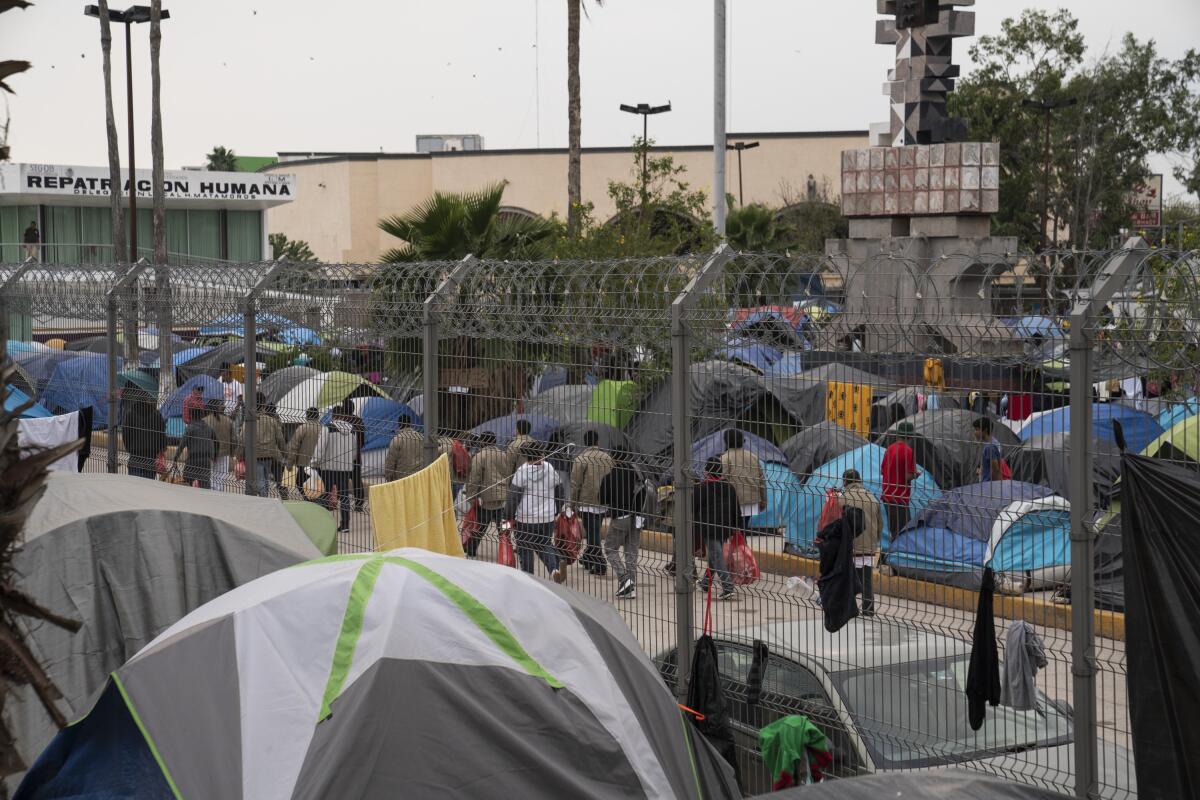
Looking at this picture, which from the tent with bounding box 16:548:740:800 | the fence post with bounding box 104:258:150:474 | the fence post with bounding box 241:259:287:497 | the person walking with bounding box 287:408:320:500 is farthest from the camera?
the fence post with bounding box 104:258:150:474

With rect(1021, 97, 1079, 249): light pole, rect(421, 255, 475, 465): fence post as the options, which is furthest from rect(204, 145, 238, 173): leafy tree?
rect(421, 255, 475, 465): fence post

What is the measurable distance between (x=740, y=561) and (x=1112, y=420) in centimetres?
195

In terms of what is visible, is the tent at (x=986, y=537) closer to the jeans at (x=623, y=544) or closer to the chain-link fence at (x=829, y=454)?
the chain-link fence at (x=829, y=454)

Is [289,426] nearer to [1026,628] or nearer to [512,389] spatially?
[512,389]

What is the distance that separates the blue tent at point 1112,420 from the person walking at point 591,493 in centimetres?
233

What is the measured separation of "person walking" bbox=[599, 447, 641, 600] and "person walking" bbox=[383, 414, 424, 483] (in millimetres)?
1850

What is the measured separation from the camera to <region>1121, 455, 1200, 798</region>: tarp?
4.87 meters

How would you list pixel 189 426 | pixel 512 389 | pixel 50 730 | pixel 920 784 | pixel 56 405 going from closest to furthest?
1. pixel 920 784
2. pixel 50 730
3. pixel 512 389
4. pixel 189 426
5. pixel 56 405

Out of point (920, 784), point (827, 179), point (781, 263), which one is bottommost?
point (920, 784)

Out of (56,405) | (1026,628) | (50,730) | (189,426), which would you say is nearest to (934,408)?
(1026,628)

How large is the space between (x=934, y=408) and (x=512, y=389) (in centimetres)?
308

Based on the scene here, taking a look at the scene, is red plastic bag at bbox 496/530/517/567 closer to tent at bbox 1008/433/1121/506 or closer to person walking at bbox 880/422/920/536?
person walking at bbox 880/422/920/536

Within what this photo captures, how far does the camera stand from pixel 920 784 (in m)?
3.38

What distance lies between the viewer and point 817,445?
6.36 meters
